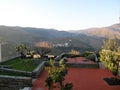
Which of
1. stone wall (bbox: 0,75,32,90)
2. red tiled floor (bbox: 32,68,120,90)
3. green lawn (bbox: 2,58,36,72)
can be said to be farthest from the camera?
green lawn (bbox: 2,58,36,72)

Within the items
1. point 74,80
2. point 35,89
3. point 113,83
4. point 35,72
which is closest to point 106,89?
point 113,83

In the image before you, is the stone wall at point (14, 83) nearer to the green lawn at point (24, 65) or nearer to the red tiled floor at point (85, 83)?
the red tiled floor at point (85, 83)

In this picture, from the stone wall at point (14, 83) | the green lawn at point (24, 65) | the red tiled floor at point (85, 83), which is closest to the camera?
the red tiled floor at point (85, 83)

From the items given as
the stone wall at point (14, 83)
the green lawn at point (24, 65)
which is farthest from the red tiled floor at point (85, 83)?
the green lawn at point (24, 65)

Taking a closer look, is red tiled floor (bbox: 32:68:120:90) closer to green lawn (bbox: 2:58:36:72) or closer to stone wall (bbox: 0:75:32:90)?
stone wall (bbox: 0:75:32:90)

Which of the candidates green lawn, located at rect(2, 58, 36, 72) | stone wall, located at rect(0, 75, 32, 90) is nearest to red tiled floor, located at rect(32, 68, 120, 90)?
stone wall, located at rect(0, 75, 32, 90)

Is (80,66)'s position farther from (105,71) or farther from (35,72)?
(35,72)

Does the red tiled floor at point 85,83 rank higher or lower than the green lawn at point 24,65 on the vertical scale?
lower

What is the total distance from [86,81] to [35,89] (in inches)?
159

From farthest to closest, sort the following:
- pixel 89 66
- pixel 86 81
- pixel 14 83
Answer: pixel 89 66 < pixel 86 81 < pixel 14 83

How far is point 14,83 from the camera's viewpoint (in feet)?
48.4

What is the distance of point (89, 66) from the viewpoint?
2275 cm

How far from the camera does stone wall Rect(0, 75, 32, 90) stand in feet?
47.9

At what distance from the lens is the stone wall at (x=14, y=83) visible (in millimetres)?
14602
